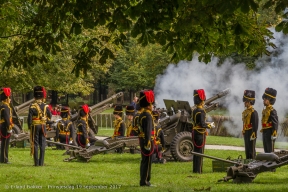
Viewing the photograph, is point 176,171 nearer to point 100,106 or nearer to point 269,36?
point 269,36

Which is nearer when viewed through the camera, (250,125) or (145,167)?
(145,167)

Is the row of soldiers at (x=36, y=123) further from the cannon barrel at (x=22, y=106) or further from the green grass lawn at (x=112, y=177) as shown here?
the cannon barrel at (x=22, y=106)

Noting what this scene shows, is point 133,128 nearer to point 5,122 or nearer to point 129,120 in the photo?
point 129,120

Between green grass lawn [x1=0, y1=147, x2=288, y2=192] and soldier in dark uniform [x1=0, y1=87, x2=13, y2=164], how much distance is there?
42 centimetres

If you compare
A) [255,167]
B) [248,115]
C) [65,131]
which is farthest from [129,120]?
[255,167]

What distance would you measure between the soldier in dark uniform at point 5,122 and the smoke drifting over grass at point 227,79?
11194mm

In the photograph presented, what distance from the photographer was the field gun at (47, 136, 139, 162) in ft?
64.1

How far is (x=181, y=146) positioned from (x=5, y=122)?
4.91m

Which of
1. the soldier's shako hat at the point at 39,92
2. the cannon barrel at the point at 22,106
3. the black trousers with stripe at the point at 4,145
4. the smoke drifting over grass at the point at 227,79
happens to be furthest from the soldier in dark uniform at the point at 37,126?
the cannon barrel at the point at 22,106

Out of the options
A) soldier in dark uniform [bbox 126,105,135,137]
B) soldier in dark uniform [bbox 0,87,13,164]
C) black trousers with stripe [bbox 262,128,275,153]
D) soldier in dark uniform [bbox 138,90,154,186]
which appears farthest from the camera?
soldier in dark uniform [bbox 126,105,135,137]

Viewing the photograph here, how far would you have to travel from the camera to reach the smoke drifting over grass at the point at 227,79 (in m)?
27.1

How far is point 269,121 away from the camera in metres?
16.5

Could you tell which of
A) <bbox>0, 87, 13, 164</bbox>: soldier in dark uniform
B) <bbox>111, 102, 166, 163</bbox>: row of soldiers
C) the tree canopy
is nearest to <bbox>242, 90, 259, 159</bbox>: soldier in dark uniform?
<bbox>111, 102, 166, 163</bbox>: row of soldiers

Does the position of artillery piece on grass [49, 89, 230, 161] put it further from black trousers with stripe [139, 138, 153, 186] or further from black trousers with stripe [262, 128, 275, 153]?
black trousers with stripe [139, 138, 153, 186]
